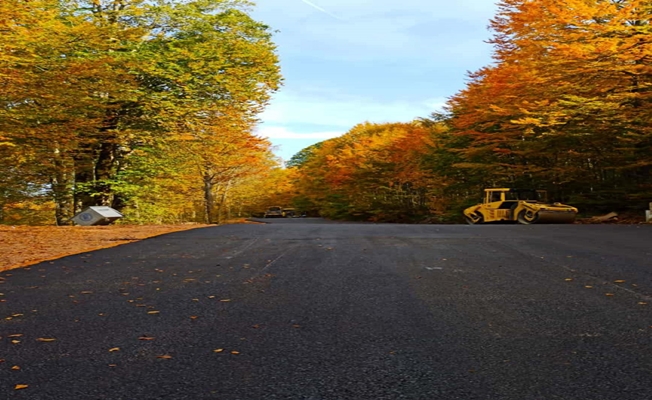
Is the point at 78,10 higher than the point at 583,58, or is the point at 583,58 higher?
the point at 78,10

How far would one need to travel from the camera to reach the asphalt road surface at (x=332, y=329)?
9.06 ft

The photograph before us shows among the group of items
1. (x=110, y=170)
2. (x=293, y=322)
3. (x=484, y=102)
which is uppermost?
(x=484, y=102)

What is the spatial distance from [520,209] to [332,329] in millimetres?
16140

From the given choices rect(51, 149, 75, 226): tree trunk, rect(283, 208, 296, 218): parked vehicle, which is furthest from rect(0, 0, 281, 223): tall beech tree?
rect(283, 208, 296, 218): parked vehicle

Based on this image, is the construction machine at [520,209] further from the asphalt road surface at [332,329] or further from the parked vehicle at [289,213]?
the parked vehicle at [289,213]

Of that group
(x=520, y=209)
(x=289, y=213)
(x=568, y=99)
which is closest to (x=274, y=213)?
(x=289, y=213)

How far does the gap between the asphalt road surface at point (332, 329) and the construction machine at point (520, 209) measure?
10233mm

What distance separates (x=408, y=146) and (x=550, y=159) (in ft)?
35.7

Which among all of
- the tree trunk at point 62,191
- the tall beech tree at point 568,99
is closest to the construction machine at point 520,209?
the tall beech tree at point 568,99

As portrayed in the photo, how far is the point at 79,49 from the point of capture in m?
15.0

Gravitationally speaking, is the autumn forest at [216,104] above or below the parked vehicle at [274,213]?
above

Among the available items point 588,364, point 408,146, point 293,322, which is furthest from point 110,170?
point 588,364

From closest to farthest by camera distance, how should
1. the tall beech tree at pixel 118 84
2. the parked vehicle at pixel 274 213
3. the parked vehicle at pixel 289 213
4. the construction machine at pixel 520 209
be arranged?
the tall beech tree at pixel 118 84, the construction machine at pixel 520 209, the parked vehicle at pixel 274 213, the parked vehicle at pixel 289 213

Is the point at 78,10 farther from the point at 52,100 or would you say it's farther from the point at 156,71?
the point at 52,100
